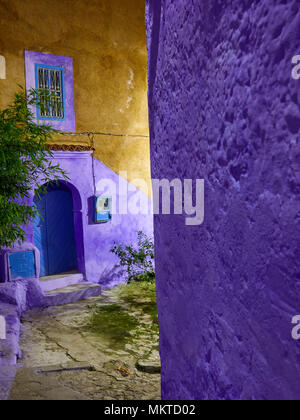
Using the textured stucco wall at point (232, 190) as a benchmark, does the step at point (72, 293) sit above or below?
below

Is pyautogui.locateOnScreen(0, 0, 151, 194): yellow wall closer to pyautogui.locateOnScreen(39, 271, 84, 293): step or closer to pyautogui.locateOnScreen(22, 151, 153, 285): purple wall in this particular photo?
pyautogui.locateOnScreen(22, 151, 153, 285): purple wall

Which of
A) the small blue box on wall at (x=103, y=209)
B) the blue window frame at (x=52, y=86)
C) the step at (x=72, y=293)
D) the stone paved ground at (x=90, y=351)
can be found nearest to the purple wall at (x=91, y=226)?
the small blue box on wall at (x=103, y=209)

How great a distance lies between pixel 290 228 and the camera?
0.96 m

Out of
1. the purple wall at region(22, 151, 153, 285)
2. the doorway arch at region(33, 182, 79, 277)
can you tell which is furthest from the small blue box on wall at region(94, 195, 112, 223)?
the doorway arch at region(33, 182, 79, 277)

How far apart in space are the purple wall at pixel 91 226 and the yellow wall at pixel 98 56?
37 cm

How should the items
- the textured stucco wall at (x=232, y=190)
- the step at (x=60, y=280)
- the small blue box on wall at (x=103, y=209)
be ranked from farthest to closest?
the small blue box on wall at (x=103, y=209) < the step at (x=60, y=280) < the textured stucco wall at (x=232, y=190)

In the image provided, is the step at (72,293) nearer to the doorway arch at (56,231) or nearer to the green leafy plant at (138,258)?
the doorway arch at (56,231)

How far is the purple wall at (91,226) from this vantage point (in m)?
9.65

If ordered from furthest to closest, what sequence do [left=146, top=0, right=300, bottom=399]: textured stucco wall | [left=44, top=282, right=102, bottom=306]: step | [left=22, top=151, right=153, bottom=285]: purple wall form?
[left=22, top=151, right=153, bottom=285]: purple wall, [left=44, top=282, right=102, bottom=306]: step, [left=146, top=0, right=300, bottom=399]: textured stucco wall

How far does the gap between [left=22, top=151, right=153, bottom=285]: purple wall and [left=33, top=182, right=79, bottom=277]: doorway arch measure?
0.20 metres

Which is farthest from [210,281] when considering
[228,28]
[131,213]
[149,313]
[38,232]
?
[131,213]

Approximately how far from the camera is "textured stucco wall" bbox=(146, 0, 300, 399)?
976 mm

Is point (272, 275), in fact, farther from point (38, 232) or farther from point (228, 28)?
point (38, 232)

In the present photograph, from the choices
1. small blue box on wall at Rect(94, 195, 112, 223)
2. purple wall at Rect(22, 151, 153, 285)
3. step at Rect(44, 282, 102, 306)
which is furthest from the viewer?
small blue box on wall at Rect(94, 195, 112, 223)
